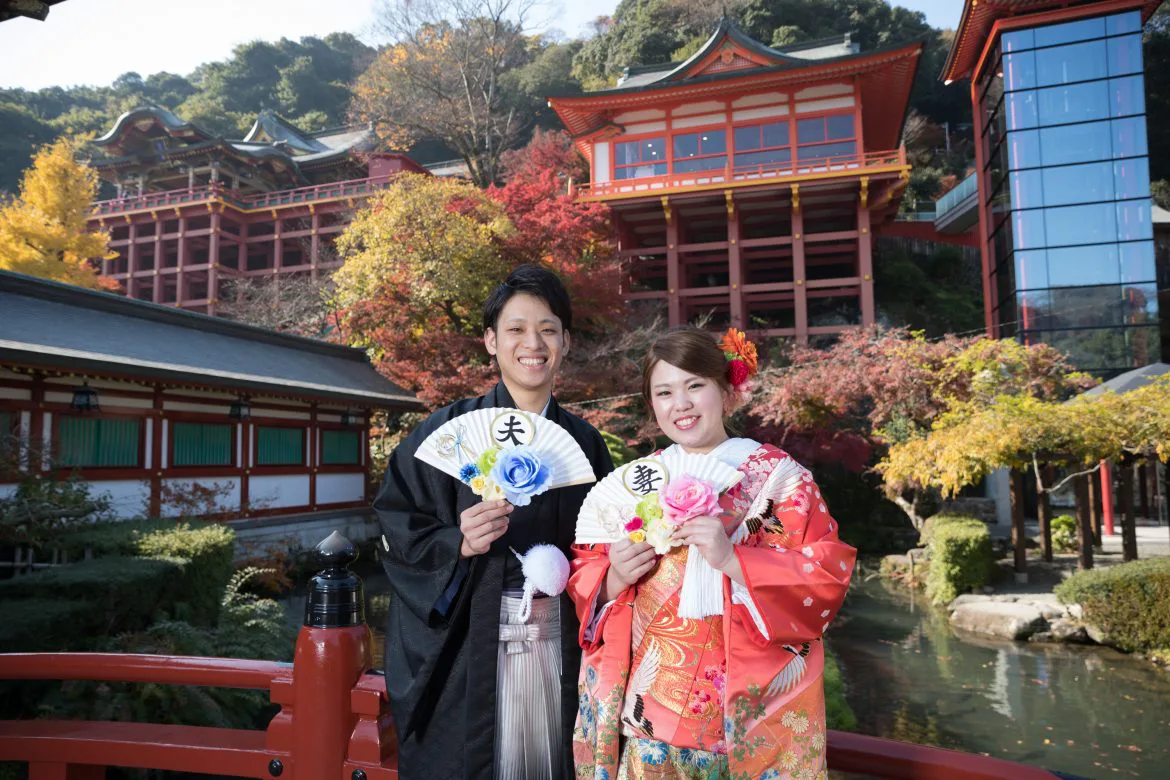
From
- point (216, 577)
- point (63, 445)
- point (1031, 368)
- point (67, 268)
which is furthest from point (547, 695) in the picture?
point (67, 268)

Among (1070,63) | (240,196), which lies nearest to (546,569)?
(1070,63)

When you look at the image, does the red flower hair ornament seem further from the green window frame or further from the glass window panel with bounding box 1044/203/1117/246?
the glass window panel with bounding box 1044/203/1117/246

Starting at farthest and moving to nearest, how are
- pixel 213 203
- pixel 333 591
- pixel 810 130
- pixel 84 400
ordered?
pixel 213 203 < pixel 810 130 < pixel 84 400 < pixel 333 591

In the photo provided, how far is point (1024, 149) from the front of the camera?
16.8 metres

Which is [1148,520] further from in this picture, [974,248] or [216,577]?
[216,577]

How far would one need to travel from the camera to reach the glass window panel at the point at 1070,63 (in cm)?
1633

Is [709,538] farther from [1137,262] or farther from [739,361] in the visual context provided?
[1137,262]

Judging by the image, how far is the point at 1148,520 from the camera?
17.3m

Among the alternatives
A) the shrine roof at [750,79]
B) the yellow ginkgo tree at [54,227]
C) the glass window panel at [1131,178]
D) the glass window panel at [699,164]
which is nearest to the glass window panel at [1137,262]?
the glass window panel at [1131,178]

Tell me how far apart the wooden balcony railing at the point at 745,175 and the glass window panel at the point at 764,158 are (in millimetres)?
179

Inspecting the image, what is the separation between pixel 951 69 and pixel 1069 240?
21.4 ft

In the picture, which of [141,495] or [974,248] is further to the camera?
[974,248]

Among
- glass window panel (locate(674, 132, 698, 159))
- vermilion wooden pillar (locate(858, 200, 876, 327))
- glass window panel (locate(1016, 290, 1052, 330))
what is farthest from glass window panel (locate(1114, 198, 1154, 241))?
glass window panel (locate(674, 132, 698, 159))

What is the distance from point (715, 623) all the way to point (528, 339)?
0.85 metres
